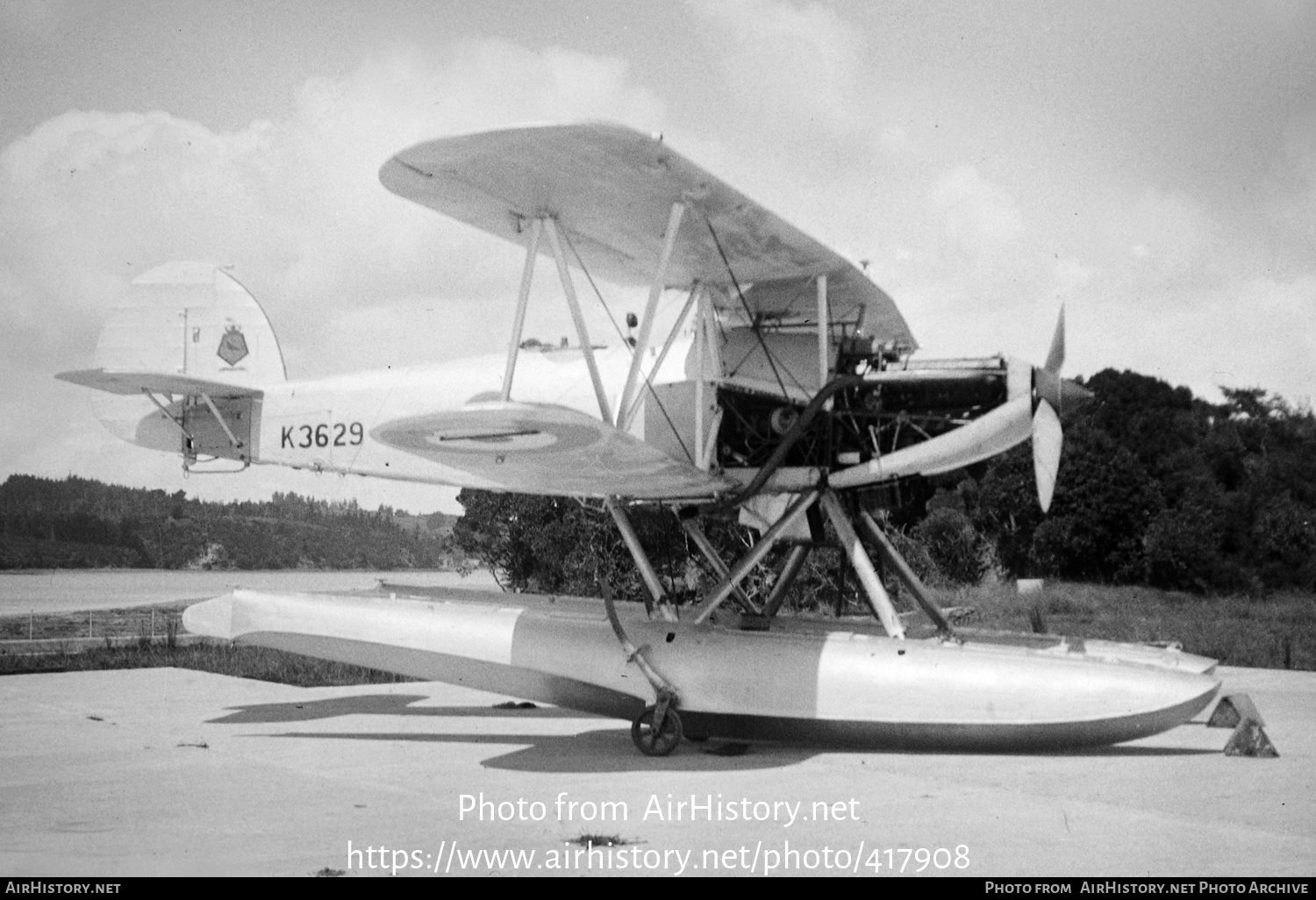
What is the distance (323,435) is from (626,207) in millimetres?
4405

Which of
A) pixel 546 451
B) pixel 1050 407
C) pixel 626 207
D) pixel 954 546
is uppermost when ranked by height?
pixel 626 207

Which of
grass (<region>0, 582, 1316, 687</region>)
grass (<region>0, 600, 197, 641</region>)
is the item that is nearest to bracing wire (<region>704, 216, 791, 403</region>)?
grass (<region>0, 582, 1316, 687</region>)

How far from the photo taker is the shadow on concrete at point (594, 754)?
821 cm

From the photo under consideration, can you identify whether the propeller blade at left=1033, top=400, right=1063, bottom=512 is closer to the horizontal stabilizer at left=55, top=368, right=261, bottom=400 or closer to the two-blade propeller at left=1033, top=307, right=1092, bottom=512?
the two-blade propeller at left=1033, top=307, right=1092, bottom=512

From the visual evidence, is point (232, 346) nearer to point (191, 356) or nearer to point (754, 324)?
point (191, 356)

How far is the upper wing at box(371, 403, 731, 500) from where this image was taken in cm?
786

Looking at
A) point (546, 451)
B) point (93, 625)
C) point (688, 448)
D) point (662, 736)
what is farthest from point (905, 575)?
point (93, 625)

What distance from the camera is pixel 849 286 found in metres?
10.6

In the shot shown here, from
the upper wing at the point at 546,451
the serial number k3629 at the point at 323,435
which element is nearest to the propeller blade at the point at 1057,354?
the upper wing at the point at 546,451

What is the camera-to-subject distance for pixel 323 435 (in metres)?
12.0
